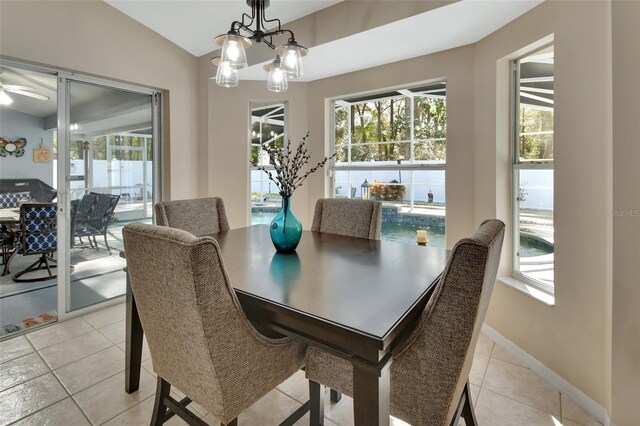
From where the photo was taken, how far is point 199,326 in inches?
37.7

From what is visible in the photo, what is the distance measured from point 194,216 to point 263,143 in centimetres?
166

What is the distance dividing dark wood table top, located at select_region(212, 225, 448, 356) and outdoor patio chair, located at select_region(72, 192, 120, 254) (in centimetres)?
194

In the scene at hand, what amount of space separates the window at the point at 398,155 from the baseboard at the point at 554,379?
36.1 inches

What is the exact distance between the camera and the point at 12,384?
6.31 feet

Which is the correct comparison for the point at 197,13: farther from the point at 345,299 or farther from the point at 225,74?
the point at 345,299

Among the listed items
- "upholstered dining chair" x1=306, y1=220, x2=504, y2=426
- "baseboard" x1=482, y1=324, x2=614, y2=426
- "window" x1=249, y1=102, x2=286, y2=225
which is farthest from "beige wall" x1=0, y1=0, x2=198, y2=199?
"baseboard" x1=482, y1=324, x2=614, y2=426

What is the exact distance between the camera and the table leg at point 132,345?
1.79 meters

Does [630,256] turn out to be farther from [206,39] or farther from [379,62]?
[206,39]

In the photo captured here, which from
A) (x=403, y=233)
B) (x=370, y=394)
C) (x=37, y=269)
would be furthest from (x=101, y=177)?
(x=370, y=394)

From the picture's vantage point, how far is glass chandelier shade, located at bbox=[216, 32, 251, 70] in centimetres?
158

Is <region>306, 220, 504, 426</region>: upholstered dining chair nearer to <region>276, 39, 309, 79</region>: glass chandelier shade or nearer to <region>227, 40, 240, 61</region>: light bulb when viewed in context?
<region>276, 39, 309, 79</region>: glass chandelier shade

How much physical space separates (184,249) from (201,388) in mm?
533

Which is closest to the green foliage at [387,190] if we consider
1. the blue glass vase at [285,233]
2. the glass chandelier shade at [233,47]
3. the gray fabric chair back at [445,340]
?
the blue glass vase at [285,233]

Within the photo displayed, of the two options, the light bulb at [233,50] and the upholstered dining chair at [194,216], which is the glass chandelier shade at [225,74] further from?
the upholstered dining chair at [194,216]
